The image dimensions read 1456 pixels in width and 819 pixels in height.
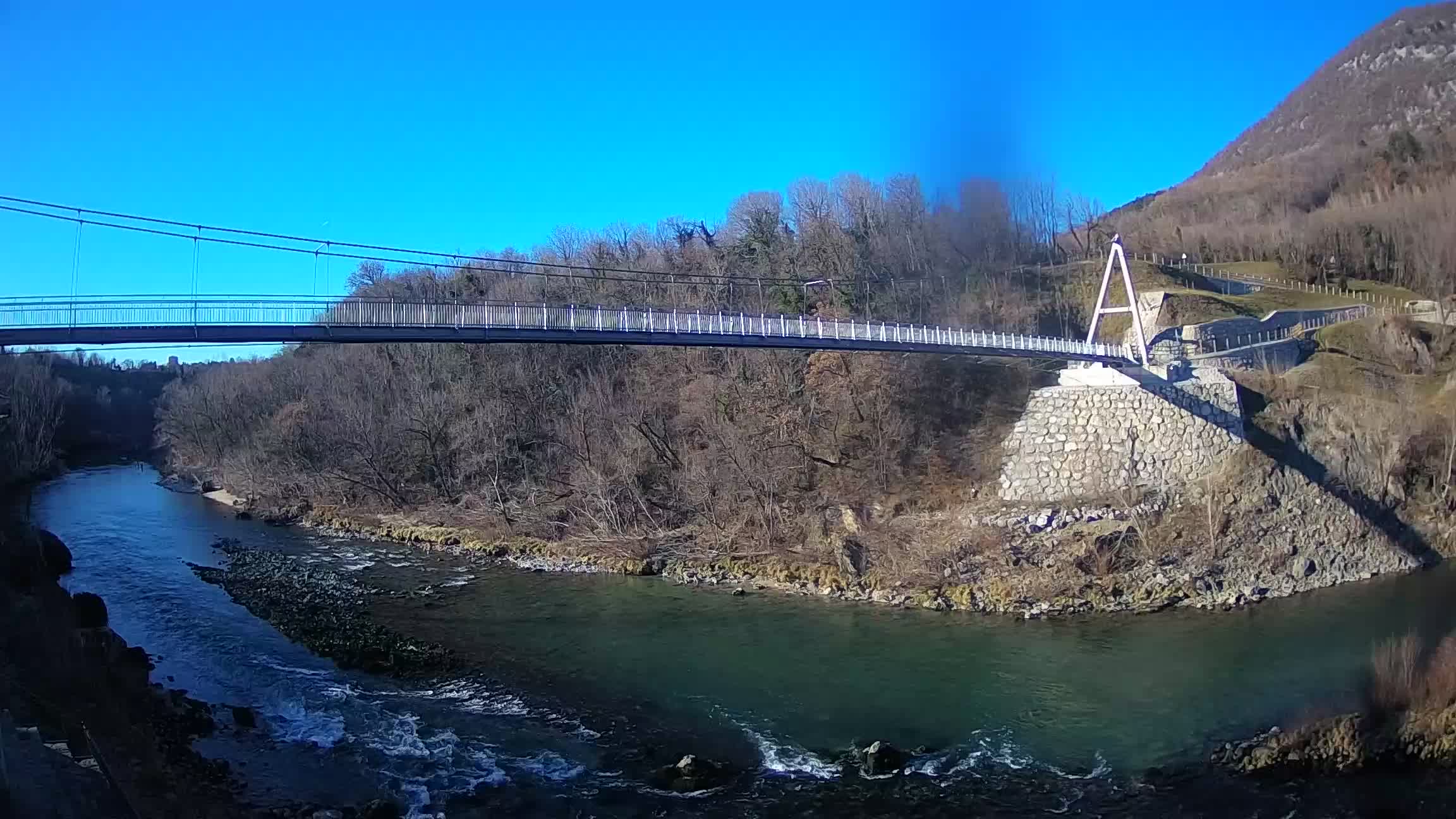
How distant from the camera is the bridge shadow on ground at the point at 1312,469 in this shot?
17844mm

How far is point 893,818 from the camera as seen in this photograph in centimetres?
845

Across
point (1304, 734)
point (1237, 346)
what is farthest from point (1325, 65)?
point (1304, 734)

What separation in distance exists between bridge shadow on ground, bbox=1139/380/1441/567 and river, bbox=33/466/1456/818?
108 centimetres

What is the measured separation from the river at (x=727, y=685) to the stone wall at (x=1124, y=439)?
4264 millimetres

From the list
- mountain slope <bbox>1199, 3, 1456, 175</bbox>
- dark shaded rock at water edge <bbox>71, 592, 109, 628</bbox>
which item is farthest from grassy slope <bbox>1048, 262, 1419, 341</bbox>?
dark shaded rock at water edge <bbox>71, 592, 109, 628</bbox>

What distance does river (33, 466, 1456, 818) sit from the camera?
9672mm

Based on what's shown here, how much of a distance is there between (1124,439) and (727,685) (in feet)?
40.0

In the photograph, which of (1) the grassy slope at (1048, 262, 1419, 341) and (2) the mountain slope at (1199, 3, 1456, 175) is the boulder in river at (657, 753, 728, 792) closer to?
(1) the grassy slope at (1048, 262, 1419, 341)

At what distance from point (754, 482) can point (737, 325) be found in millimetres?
4112

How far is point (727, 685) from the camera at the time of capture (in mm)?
12344

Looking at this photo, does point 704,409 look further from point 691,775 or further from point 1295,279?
point 1295,279

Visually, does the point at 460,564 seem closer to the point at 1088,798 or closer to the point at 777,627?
the point at 777,627

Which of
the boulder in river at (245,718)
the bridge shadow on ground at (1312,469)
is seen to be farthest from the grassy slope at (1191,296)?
the boulder in river at (245,718)

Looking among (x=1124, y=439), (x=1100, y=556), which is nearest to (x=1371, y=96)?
(x=1124, y=439)
